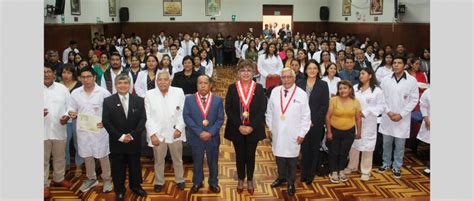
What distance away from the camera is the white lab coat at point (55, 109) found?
15.6 feet

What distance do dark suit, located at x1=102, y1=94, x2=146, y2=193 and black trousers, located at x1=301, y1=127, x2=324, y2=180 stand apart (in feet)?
6.33

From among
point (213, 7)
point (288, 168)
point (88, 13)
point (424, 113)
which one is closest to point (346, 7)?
point (213, 7)

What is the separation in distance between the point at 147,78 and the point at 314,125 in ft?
8.75

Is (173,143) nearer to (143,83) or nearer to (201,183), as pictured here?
(201,183)

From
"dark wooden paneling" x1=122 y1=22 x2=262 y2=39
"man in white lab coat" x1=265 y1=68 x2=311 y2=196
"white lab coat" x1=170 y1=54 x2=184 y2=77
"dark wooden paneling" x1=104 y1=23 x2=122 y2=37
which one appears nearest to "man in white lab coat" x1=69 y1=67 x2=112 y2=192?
"man in white lab coat" x1=265 y1=68 x2=311 y2=196

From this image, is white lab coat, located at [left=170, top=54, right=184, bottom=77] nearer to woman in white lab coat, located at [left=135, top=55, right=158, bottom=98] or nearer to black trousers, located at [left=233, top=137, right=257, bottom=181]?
woman in white lab coat, located at [left=135, top=55, right=158, bottom=98]

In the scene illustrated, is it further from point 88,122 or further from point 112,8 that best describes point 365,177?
point 112,8

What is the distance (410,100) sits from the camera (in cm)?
540

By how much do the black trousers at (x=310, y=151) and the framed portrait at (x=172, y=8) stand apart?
664 inches

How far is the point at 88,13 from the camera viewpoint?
15.4 m

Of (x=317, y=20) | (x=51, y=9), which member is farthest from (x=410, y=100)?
(x=317, y=20)

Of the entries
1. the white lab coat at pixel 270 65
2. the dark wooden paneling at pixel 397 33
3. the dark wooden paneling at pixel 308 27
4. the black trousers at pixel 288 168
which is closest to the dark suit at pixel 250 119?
the black trousers at pixel 288 168

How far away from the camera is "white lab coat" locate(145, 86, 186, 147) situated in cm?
464

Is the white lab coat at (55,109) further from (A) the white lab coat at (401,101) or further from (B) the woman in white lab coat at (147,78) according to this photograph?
(A) the white lab coat at (401,101)
